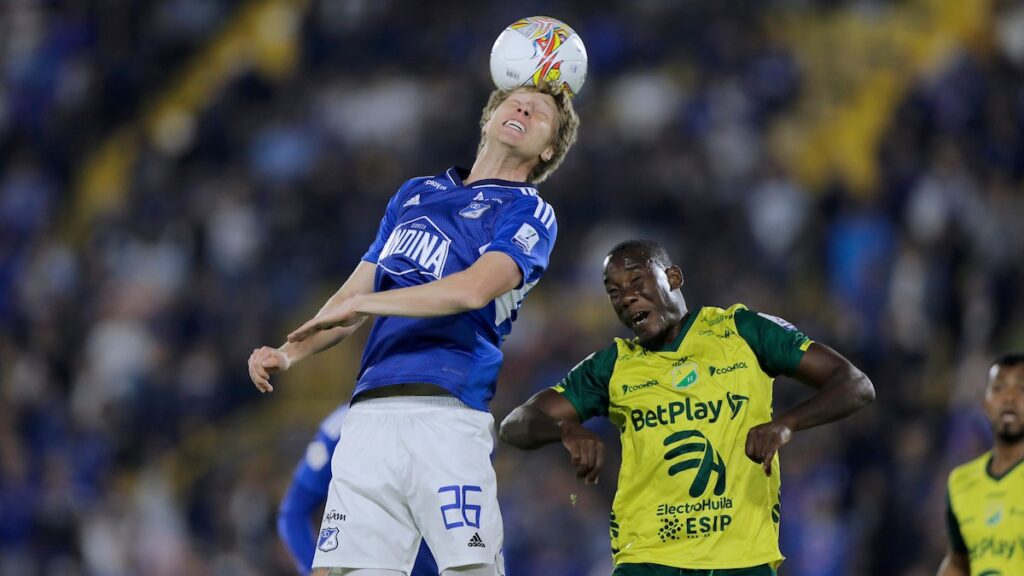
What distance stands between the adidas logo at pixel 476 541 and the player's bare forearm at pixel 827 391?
1.01m

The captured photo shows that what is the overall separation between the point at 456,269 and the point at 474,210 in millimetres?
226

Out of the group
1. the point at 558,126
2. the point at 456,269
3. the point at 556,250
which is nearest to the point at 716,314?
the point at 558,126

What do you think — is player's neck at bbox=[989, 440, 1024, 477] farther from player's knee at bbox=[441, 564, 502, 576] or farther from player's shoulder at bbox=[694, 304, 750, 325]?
player's knee at bbox=[441, 564, 502, 576]

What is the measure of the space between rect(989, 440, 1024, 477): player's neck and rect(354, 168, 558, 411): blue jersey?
2.10 m

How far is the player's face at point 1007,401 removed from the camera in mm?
5188

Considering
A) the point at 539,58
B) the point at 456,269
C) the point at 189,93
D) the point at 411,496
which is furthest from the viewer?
the point at 189,93

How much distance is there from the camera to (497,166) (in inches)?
184

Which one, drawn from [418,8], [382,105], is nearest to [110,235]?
[382,105]

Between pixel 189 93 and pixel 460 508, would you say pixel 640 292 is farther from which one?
pixel 189 93

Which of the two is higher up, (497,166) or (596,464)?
(497,166)

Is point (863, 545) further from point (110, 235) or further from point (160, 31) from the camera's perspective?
point (160, 31)

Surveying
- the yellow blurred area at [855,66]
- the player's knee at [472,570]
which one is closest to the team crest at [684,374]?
the player's knee at [472,570]

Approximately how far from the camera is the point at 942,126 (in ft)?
34.1

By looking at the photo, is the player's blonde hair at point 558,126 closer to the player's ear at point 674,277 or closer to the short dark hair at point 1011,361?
the player's ear at point 674,277
